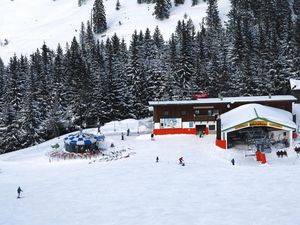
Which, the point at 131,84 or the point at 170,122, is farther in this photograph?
the point at 131,84

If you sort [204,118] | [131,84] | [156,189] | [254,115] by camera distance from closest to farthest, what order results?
[156,189], [254,115], [204,118], [131,84]

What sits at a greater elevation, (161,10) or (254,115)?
(161,10)

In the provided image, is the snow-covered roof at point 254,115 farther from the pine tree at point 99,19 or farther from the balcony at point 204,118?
the pine tree at point 99,19

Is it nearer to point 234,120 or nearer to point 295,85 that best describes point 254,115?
point 234,120

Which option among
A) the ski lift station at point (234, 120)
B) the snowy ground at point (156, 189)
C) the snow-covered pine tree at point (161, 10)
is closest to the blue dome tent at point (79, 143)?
the snowy ground at point (156, 189)

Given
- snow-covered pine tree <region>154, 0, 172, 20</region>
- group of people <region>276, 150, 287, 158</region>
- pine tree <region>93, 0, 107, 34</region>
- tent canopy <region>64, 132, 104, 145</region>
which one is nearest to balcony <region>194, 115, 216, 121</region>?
group of people <region>276, 150, 287, 158</region>

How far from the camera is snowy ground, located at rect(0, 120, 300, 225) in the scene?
25.6 metres

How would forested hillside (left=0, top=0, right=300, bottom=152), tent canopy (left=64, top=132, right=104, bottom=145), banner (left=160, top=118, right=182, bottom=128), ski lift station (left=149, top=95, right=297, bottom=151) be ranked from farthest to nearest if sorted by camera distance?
forested hillside (left=0, top=0, right=300, bottom=152) < banner (left=160, top=118, right=182, bottom=128) < tent canopy (left=64, top=132, right=104, bottom=145) < ski lift station (left=149, top=95, right=297, bottom=151)

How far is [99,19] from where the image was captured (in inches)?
5920

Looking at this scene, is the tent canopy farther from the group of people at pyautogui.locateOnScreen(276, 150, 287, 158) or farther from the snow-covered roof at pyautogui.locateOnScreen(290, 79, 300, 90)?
the snow-covered roof at pyautogui.locateOnScreen(290, 79, 300, 90)

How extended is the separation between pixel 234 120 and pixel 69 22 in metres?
140

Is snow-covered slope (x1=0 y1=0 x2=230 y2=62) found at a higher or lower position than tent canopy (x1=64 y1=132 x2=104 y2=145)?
higher

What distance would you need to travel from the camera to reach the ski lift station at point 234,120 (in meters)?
45.0

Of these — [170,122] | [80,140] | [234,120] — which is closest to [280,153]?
[234,120]
